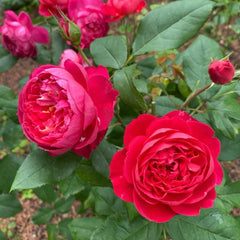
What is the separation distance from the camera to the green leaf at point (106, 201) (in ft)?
3.70

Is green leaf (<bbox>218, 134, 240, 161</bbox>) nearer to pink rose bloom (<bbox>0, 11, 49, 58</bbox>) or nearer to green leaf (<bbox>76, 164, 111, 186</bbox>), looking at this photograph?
green leaf (<bbox>76, 164, 111, 186</bbox>)

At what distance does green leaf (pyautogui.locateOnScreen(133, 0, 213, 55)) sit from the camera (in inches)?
29.8

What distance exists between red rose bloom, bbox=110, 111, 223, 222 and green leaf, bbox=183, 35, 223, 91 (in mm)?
304

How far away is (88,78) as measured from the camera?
1.97 feet

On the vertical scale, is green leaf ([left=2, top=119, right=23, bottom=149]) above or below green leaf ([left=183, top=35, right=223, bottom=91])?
below

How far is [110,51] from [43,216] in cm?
101

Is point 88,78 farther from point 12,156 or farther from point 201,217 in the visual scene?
point 12,156

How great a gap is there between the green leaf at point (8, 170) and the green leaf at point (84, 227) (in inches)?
13.0

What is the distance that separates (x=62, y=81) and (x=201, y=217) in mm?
507

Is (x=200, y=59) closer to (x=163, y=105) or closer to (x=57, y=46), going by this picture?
(x=163, y=105)

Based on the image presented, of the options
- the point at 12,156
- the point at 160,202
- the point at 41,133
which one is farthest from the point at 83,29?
the point at 12,156

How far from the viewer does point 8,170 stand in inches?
49.5

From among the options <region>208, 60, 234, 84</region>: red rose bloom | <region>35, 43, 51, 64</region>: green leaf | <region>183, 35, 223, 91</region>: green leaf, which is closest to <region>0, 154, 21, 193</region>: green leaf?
<region>35, 43, 51, 64</region>: green leaf

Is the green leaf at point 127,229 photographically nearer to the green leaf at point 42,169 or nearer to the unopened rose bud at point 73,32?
the green leaf at point 42,169
